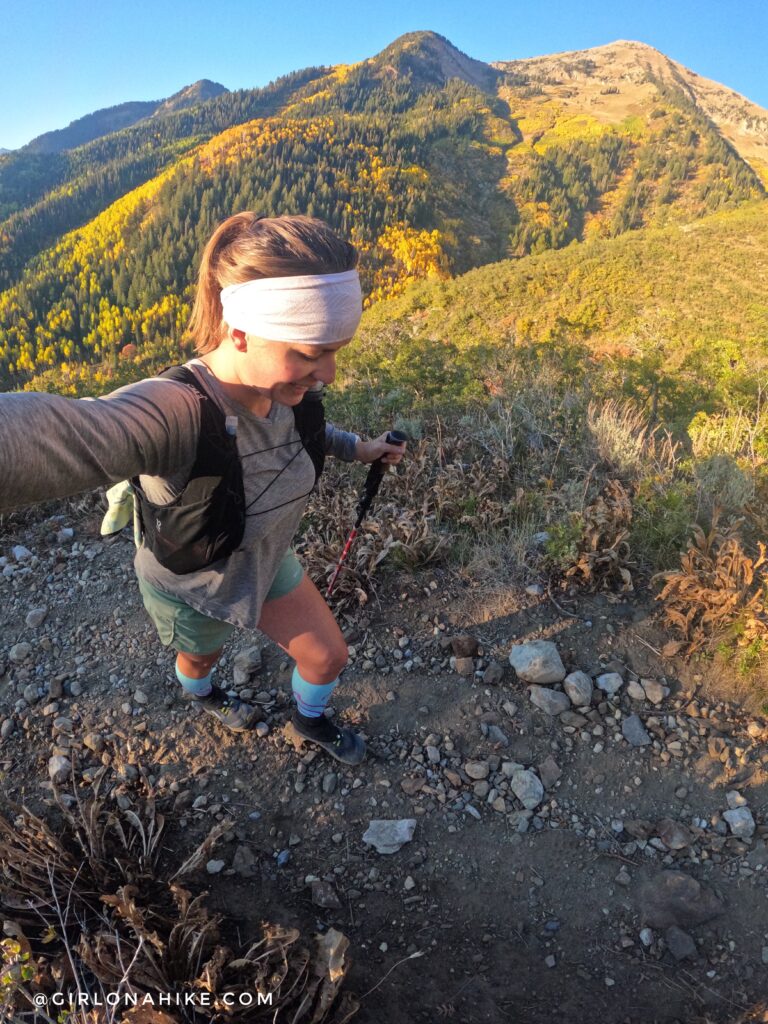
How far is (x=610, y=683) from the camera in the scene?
2824 millimetres

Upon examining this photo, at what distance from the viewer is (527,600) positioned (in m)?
3.27

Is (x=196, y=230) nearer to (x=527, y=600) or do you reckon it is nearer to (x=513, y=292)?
(x=513, y=292)

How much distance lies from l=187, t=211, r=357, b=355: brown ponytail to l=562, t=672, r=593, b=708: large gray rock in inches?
90.1

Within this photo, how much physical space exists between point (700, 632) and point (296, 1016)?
249 centimetres

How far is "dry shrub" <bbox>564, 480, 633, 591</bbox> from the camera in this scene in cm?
319

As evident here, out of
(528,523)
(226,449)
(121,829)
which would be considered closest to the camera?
(226,449)

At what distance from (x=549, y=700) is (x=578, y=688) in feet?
0.53

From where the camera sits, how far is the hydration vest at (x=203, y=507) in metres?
1.37

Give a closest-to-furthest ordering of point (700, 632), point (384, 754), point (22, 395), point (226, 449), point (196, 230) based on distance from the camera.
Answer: point (22, 395), point (226, 449), point (384, 754), point (700, 632), point (196, 230)

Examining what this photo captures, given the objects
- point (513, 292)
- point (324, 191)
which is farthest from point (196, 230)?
point (513, 292)

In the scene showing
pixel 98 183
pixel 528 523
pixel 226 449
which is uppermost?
pixel 98 183

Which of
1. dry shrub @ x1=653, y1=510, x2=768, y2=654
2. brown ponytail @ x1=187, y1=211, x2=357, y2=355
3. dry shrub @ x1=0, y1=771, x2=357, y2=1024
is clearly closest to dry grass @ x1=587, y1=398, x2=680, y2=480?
dry shrub @ x1=653, y1=510, x2=768, y2=654

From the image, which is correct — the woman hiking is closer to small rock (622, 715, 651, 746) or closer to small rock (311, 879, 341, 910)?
small rock (311, 879, 341, 910)

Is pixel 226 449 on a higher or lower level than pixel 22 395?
lower
